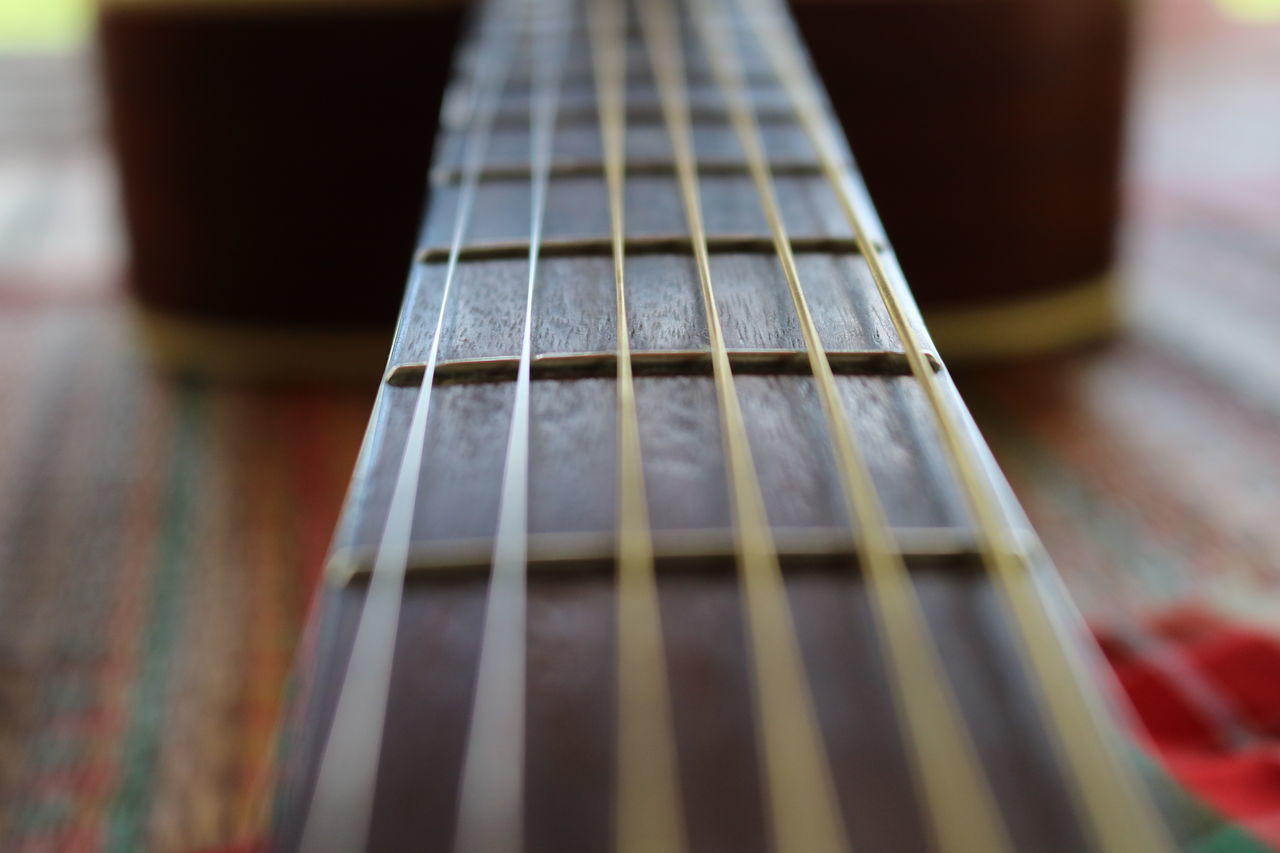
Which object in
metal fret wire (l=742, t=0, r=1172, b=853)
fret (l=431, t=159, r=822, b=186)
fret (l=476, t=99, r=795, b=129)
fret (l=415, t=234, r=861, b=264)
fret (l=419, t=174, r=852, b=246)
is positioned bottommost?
metal fret wire (l=742, t=0, r=1172, b=853)

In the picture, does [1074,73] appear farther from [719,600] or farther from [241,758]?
[719,600]

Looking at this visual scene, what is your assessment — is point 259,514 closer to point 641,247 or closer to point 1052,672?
point 641,247

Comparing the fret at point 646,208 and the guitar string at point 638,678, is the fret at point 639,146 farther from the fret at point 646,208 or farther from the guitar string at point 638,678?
the guitar string at point 638,678

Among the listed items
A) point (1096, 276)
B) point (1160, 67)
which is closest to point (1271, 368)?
point (1096, 276)

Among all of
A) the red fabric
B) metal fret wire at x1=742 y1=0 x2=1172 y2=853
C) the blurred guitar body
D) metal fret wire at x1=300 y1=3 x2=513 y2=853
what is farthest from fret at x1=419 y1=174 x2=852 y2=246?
the blurred guitar body

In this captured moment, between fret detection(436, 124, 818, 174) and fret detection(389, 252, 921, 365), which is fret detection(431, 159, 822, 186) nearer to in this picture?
fret detection(436, 124, 818, 174)

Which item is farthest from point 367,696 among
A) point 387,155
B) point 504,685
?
point 387,155
